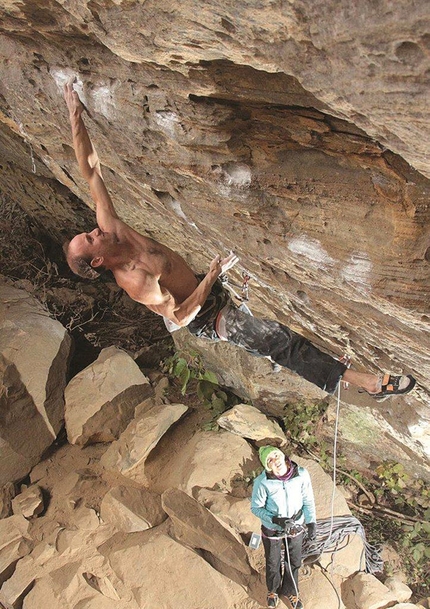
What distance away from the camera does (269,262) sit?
340 cm

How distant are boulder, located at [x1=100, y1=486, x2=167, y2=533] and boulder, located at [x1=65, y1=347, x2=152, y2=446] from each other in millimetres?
779

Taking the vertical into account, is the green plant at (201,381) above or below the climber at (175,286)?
below

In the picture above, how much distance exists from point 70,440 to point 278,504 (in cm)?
280

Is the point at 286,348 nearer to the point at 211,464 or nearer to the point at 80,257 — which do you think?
the point at 80,257

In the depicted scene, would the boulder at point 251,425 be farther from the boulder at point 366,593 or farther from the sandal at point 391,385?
the sandal at point 391,385

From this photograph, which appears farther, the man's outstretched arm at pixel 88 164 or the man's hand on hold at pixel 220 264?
the man's hand on hold at pixel 220 264

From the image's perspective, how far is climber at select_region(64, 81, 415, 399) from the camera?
8.93 ft

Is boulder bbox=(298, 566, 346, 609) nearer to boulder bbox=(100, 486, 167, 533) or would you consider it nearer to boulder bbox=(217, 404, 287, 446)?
boulder bbox=(217, 404, 287, 446)

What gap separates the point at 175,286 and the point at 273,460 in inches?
76.8

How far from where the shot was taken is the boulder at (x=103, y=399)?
19.2 ft

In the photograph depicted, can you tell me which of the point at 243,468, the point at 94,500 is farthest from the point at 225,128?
the point at 94,500

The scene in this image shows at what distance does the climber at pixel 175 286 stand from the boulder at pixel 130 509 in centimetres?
261

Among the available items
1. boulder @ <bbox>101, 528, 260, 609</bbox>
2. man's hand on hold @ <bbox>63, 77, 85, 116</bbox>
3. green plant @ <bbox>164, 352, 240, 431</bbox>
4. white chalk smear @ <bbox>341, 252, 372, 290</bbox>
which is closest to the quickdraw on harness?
white chalk smear @ <bbox>341, 252, 372, 290</bbox>

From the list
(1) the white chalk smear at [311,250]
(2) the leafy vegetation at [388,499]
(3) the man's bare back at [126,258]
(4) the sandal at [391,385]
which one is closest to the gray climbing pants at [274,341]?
(4) the sandal at [391,385]
